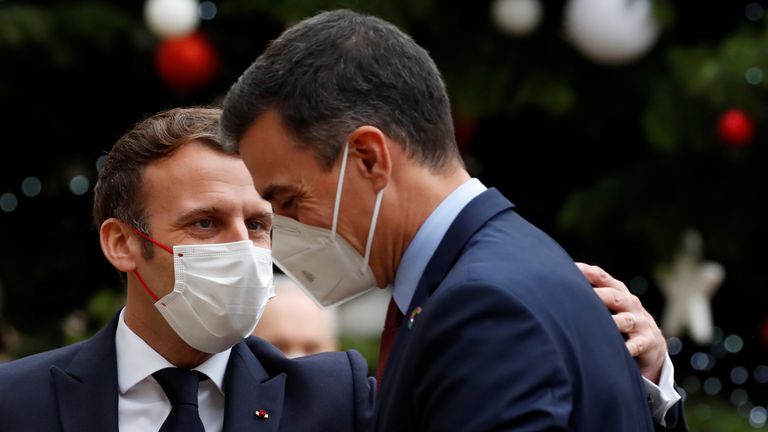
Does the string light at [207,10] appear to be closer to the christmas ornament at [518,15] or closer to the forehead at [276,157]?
the christmas ornament at [518,15]

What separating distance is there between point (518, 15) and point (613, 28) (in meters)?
0.39

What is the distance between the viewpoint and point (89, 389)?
309cm

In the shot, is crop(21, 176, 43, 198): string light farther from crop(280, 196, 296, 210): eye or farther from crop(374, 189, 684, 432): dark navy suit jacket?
crop(374, 189, 684, 432): dark navy suit jacket

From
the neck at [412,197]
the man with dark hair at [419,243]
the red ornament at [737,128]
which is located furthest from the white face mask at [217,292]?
the red ornament at [737,128]

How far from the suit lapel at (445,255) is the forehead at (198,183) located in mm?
949

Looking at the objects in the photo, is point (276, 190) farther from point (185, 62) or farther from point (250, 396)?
point (185, 62)

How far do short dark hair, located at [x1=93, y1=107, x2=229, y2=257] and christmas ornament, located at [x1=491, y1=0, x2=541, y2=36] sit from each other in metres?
2.23

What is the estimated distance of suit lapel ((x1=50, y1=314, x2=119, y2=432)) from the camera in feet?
9.98

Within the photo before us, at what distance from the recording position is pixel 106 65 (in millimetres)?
6062

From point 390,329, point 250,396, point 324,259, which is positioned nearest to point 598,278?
point 390,329

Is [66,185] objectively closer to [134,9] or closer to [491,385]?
[134,9]

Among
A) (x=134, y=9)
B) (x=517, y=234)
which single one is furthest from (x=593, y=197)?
(x=517, y=234)

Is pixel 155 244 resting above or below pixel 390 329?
below

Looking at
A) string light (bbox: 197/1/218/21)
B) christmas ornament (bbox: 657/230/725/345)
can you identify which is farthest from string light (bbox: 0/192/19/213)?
christmas ornament (bbox: 657/230/725/345)
